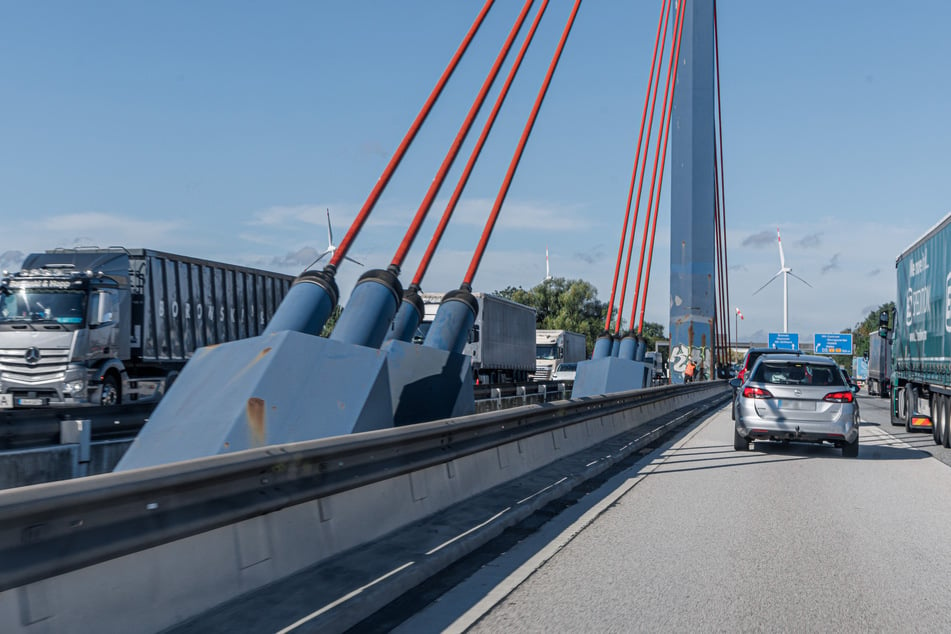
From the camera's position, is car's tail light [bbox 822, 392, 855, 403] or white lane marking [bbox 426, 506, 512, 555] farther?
car's tail light [bbox 822, 392, 855, 403]

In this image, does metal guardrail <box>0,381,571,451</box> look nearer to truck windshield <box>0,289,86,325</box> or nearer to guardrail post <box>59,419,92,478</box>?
guardrail post <box>59,419,92,478</box>

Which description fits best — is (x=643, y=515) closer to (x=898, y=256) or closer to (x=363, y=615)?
(x=363, y=615)

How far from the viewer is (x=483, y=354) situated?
41.6m

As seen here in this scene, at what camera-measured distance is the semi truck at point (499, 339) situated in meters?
40.9

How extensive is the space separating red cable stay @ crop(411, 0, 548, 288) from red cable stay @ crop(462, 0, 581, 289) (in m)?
0.63

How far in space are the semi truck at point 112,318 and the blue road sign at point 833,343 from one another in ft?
215

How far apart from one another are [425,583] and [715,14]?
5214 cm

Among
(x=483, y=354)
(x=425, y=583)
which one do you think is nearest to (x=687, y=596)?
(x=425, y=583)

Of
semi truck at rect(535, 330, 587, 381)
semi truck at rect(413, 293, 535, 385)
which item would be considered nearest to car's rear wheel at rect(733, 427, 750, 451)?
semi truck at rect(413, 293, 535, 385)

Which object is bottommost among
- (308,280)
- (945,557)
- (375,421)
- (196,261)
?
(945,557)

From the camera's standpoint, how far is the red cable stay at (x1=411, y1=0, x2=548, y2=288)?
516 inches

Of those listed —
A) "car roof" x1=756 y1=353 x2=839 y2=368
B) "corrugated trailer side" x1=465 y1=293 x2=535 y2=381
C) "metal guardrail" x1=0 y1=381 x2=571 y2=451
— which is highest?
"corrugated trailer side" x1=465 y1=293 x2=535 y2=381

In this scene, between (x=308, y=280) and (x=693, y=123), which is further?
(x=693, y=123)

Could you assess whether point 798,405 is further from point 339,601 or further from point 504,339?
point 504,339
